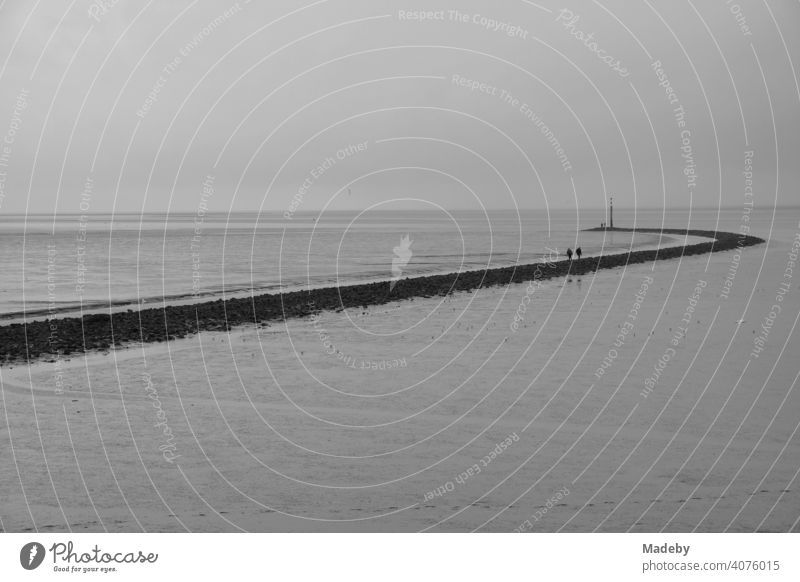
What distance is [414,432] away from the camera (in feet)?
46.9

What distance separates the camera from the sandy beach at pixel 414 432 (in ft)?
34.4

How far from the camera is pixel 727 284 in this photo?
133ft

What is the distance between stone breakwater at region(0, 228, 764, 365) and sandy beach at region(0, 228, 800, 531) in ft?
4.87

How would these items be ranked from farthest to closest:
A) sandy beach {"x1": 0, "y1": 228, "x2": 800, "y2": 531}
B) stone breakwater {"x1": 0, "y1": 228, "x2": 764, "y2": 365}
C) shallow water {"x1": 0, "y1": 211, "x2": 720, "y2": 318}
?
shallow water {"x1": 0, "y1": 211, "x2": 720, "y2": 318}, stone breakwater {"x1": 0, "y1": 228, "x2": 764, "y2": 365}, sandy beach {"x1": 0, "y1": 228, "x2": 800, "y2": 531}

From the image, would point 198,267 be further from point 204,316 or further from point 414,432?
point 414,432

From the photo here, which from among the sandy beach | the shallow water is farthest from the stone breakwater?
the shallow water

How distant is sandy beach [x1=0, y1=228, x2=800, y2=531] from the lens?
1050 cm

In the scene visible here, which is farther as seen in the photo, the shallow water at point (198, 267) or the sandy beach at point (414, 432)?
the shallow water at point (198, 267)

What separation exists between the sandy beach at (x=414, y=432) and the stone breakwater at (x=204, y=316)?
4.87 ft

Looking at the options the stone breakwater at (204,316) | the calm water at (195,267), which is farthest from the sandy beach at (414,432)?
the calm water at (195,267)

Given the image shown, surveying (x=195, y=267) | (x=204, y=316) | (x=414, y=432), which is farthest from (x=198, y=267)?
(x=414, y=432)

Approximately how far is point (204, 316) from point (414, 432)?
642 inches

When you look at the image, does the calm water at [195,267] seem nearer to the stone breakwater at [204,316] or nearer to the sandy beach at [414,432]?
the stone breakwater at [204,316]

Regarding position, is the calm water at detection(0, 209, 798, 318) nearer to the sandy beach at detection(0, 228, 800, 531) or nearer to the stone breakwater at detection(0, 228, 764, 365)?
the stone breakwater at detection(0, 228, 764, 365)
